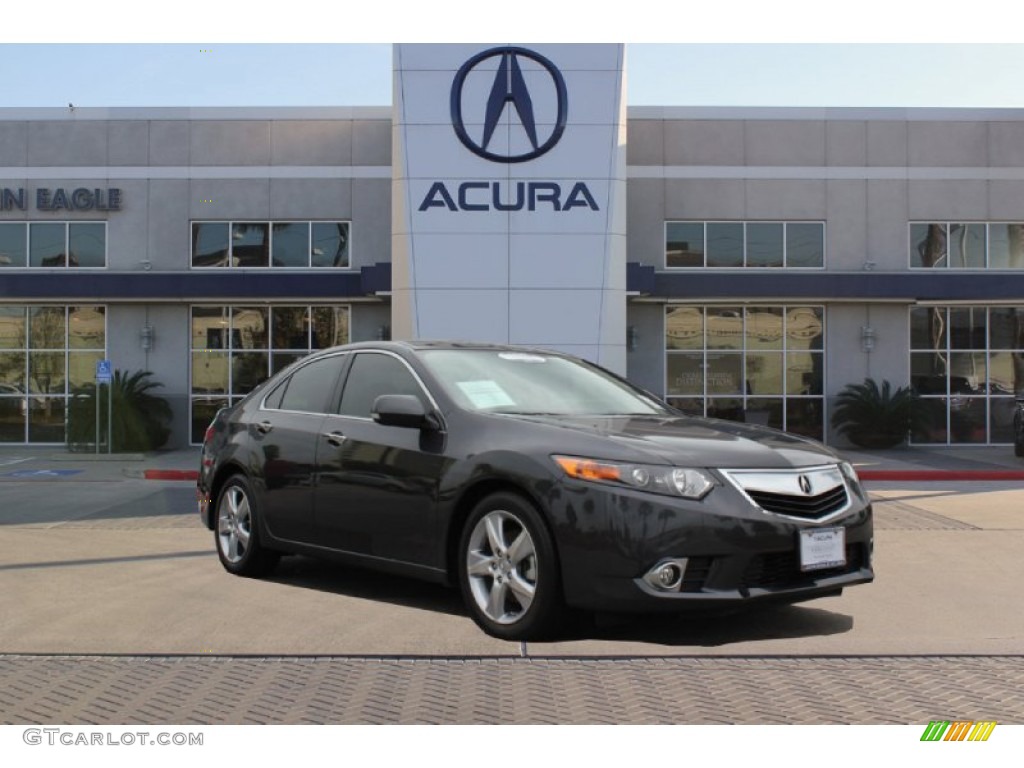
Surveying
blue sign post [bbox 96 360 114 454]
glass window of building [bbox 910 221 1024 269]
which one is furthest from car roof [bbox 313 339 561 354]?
glass window of building [bbox 910 221 1024 269]

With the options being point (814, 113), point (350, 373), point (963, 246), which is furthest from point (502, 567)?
point (963, 246)

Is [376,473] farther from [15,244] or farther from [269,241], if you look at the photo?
[15,244]

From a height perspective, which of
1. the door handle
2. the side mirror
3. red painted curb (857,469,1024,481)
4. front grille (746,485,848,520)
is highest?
the side mirror

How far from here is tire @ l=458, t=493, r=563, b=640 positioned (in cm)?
570

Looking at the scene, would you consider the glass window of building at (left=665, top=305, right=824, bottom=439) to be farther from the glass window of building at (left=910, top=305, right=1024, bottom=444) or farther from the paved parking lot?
the paved parking lot

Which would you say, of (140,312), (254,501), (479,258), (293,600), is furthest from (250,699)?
(140,312)

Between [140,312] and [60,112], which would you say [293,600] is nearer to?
[140,312]

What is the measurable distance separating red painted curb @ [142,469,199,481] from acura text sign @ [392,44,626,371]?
5.85m

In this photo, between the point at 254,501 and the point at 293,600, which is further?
the point at 254,501

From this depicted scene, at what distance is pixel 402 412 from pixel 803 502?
2.21m

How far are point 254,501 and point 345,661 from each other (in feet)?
7.67

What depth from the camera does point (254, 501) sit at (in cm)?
784

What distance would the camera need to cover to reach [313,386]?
7.78m

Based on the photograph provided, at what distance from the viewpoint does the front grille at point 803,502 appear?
5.68 meters
